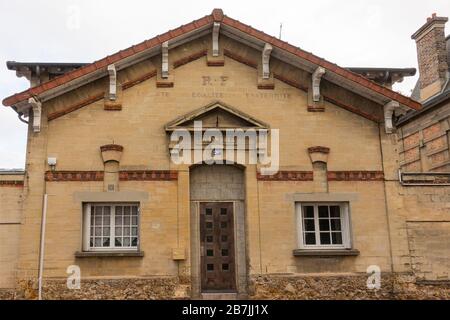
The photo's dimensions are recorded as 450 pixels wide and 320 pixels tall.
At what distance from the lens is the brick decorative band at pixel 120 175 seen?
11109 mm

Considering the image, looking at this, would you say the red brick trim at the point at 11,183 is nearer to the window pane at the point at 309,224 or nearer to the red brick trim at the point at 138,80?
the red brick trim at the point at 138,80

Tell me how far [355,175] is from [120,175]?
5.62 meters

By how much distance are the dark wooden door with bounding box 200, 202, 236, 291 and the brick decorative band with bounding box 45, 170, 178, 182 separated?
1122mm

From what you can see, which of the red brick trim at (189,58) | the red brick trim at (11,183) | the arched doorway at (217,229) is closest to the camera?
the red brick trim at (11,183)

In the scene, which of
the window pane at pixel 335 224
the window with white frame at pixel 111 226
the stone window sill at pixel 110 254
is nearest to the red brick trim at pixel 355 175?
the window pane at pixel 335 224

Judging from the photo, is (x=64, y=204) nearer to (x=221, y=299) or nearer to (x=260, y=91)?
(x=221, y=299)

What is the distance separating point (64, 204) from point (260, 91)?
5.40 m

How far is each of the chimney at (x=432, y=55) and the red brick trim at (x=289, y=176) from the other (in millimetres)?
9195

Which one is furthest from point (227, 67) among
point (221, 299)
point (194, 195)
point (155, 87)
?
point (221, 299)

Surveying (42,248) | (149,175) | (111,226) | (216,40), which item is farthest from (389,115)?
(42,248)

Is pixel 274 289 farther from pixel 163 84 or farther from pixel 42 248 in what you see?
pixel 163 84

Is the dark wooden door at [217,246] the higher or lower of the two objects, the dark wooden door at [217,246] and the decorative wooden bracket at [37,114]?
the lower

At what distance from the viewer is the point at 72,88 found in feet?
37.5

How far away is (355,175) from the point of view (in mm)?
11719
